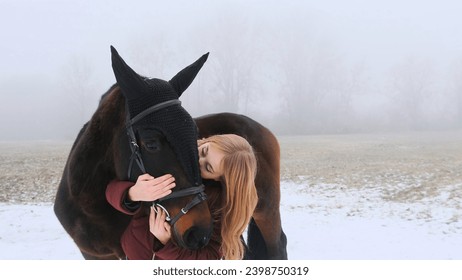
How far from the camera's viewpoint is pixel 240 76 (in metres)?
16.8

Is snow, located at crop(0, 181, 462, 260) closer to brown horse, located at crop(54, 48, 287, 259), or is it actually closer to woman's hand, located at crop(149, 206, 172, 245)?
brown horse, located at crop(54, 48, 287, 259)

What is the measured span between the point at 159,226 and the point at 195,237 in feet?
0.71

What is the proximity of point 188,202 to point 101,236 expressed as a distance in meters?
0.80

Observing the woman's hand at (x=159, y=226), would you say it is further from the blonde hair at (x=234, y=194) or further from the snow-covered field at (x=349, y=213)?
the snow-covered field at (x=349, y=213)

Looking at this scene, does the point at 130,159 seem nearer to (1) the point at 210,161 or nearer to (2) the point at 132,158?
(2) the point at 132,158

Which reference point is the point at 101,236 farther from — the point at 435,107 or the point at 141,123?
the point at 435,107

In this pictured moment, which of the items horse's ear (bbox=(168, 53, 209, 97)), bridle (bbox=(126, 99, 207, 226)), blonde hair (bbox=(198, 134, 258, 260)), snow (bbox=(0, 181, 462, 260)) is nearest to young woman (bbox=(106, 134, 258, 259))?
blonde hair (bbox=(198, 134, 258, 260))

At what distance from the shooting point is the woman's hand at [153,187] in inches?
58.3

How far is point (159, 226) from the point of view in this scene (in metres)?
1.59

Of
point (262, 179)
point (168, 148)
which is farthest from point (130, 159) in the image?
point (262, 179)

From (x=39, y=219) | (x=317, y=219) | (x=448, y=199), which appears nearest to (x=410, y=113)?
(x=448, y=199)

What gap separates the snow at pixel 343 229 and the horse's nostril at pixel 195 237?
3.44 metres

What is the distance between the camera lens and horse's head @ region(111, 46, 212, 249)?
1.48 metres

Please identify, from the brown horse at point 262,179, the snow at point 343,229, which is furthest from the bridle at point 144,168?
the snow at point 343,229
